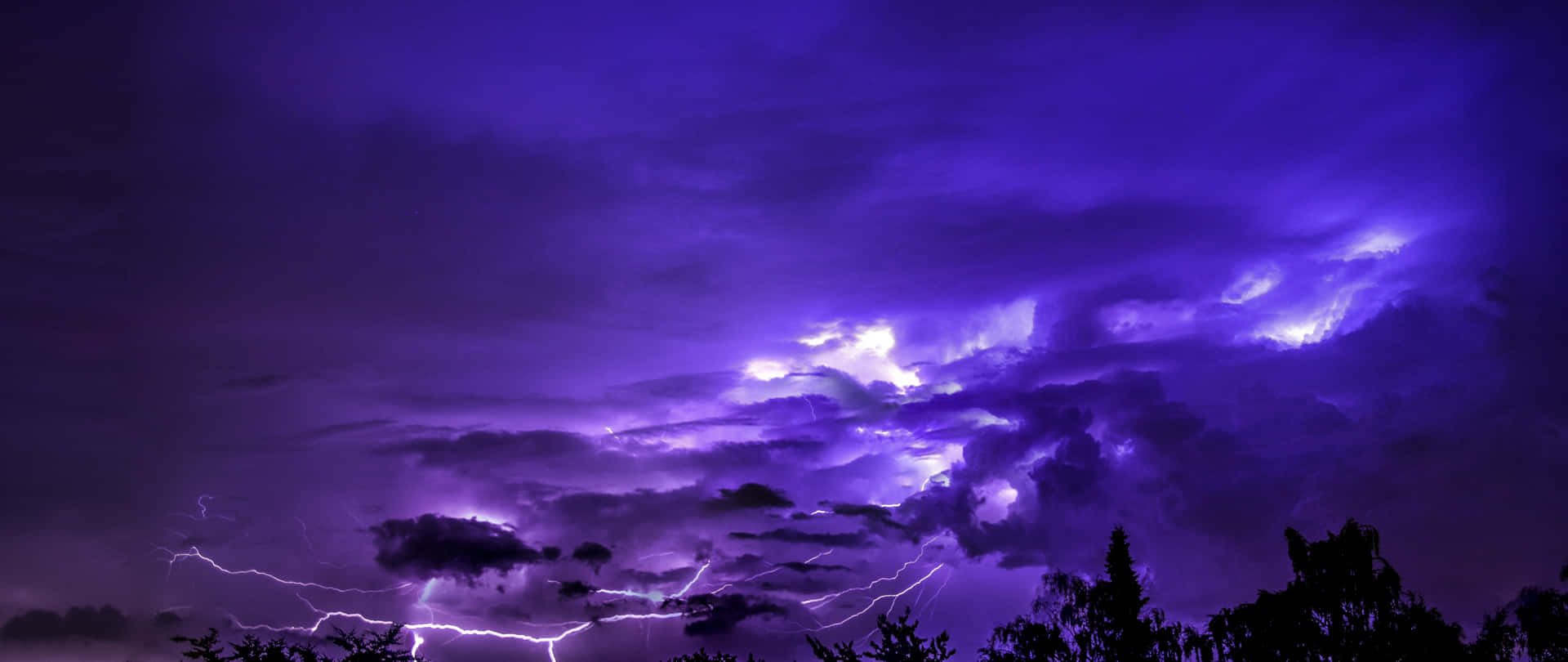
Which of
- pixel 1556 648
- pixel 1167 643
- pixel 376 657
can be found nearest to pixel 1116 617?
pixel 1167 643

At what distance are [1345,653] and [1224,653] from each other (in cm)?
485

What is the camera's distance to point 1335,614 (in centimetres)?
3706

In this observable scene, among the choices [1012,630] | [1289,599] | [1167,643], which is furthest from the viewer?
[1012,630]

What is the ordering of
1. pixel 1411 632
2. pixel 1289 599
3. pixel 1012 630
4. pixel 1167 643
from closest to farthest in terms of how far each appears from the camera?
pixel 1411 632 → pixel 1289 599 → pixel 1167 643 → pixel 1012 630

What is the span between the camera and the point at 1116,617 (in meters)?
45.1

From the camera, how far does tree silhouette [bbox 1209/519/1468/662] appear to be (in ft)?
115

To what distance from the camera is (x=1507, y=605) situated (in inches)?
1500

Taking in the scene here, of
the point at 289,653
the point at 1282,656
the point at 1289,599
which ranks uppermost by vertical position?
the point at 1289,599

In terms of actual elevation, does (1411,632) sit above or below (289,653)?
above

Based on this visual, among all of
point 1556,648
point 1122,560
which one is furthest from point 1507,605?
point 1122,560

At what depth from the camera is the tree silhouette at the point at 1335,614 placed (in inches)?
1377

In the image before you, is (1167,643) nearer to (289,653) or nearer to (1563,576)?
(1563,576)

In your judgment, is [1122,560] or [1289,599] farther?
[1122,560]

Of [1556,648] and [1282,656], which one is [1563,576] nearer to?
[1556,648]
